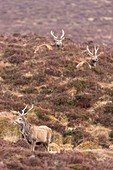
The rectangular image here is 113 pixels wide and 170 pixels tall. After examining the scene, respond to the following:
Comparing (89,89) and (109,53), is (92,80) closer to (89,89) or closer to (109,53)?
(89,89)

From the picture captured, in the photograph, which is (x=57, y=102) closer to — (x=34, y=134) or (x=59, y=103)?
(x=59, y=103)

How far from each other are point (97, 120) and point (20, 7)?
70.0 meters

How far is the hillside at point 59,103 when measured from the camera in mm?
11461

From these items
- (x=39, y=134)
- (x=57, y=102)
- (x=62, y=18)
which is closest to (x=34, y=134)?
(x=39, y=134)

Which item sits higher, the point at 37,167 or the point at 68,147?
the point at 37,167

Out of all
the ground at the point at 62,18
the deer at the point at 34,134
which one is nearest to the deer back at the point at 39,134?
the deer at the point at 34,134

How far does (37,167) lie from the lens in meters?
10.3

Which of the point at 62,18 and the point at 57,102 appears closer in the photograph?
the point at 57,102

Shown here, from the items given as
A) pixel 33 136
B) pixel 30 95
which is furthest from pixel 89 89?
pixel 33 136

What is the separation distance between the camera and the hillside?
37.6ft

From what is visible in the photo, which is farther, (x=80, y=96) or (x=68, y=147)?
(x=80, y=96)

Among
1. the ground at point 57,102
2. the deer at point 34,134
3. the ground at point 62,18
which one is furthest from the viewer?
the ground at point 62,18

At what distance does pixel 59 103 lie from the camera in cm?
2061

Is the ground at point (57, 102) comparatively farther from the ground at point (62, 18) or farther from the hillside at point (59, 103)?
the ground at point (62, 18)
